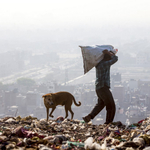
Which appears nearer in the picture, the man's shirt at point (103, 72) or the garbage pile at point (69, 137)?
the garbage pile at point (69, 137)

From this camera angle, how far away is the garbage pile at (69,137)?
5.20 m

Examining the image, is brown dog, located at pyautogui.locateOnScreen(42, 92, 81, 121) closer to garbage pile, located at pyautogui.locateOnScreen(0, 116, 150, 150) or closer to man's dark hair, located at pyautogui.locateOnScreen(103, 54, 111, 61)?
garbage pile, located at pyautogui.locateOnScreen(0, 116, 150, 150)

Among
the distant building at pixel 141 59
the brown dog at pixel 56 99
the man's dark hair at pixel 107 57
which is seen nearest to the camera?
the man's dark hair at pixel 107 57

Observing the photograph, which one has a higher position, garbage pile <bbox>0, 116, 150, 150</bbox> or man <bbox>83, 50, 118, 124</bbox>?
→ man <bbox>83, 50, 118, 124</bbox>

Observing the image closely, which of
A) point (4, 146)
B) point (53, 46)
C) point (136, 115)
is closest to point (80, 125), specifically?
point (4, 146)

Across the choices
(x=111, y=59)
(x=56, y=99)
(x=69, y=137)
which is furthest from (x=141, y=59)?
(x=69, y=137)

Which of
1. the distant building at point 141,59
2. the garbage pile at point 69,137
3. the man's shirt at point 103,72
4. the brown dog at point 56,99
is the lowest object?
the distant building at point 141,59

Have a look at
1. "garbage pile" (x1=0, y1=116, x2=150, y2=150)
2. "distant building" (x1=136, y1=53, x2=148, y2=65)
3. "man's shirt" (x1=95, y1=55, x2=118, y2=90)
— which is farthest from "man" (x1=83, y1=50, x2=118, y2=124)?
"distant building" (x1=136, y1=53, x2=148, y2=65)

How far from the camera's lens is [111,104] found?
7.95 m

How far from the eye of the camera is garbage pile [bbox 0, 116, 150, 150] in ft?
17.1

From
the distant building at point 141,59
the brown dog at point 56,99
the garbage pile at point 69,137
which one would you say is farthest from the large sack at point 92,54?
the distant building at point 141,59

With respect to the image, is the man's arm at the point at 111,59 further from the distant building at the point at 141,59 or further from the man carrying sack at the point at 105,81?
the distant building at the point at 141,59

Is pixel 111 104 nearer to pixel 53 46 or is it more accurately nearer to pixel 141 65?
pixel 141 65

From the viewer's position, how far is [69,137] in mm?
6207
